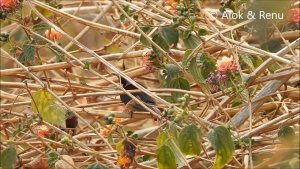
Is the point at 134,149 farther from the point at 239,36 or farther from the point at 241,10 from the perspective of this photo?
the point at 239,36

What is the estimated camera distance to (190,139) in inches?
55.7

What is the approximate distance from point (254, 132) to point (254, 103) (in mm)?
104

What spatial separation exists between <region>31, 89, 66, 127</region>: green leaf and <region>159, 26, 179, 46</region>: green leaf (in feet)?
0.97

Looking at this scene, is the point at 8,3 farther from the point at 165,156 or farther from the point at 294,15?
the point at 294,15

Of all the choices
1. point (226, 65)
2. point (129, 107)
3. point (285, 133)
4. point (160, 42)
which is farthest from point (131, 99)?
point (285, 133)

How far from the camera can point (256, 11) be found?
38.1 inches

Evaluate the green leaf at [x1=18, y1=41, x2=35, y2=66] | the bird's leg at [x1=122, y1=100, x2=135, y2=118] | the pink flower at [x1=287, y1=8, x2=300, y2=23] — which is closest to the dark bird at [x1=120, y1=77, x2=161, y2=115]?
the bird's leg at [x1=122, y1=100, x2=135, y2=118]

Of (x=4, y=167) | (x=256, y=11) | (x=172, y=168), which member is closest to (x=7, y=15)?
(x=4, y=167)

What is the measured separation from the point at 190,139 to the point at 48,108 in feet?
1.38

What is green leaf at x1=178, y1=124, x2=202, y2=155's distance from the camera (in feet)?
4.63

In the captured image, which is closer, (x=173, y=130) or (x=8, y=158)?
(x=173, y=130)

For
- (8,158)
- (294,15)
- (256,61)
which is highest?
(294,15)

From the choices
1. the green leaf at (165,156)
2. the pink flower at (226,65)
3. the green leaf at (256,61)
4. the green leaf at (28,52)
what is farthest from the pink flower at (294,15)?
the green leaf at (28,52)

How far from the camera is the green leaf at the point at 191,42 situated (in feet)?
5.36
